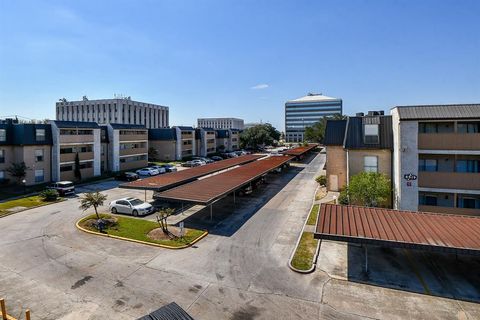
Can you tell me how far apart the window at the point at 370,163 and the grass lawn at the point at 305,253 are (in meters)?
11.9

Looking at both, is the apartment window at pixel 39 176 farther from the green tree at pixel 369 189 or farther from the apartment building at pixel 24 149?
the green tree at pixel 369 189

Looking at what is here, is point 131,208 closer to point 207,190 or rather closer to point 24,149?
point 207,190

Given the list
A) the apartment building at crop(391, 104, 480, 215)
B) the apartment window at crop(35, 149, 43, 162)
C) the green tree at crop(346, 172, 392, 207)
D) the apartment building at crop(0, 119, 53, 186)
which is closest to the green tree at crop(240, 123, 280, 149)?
the apartment building at crop(0, 119, 53, 186)

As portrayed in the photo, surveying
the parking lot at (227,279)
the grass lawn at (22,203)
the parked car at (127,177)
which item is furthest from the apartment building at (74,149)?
the parking lot at (227,279)

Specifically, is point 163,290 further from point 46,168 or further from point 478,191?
point 46,168

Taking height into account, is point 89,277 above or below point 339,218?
below

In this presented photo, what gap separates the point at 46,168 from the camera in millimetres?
42969

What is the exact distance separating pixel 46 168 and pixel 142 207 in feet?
79.5

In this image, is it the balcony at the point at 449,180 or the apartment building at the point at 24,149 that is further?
the apartment building at the point at 24,149

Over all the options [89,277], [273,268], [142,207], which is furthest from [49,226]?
[273,268]

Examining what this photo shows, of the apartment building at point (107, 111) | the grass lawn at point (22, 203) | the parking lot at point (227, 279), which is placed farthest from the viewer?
the apartment building at point (107, 111)

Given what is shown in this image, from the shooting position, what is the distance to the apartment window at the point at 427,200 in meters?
24.8

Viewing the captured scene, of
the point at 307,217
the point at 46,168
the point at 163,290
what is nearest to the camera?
the point at 163,290

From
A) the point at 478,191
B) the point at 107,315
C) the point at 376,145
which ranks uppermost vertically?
the point at 376,145
